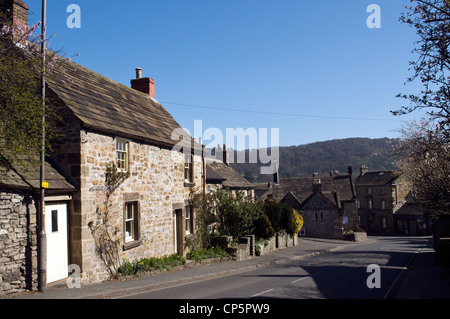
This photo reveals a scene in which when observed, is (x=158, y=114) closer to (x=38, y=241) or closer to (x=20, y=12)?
(x=20, y=12)

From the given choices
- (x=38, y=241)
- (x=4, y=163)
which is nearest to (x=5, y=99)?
(x=4, y=163)

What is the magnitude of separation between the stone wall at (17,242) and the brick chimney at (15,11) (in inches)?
259

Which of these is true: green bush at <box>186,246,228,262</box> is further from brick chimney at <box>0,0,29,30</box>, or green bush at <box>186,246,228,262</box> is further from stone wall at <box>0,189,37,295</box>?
brick chimney at <box>0,0,29,30</box>

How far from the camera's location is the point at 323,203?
2024 inches

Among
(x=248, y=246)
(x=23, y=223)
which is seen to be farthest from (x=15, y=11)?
(x=248, y=246)

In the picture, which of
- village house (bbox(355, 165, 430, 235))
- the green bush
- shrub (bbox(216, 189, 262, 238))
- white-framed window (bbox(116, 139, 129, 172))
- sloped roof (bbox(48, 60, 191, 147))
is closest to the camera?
sloped roof (bbox(48, 60, 191, 147))

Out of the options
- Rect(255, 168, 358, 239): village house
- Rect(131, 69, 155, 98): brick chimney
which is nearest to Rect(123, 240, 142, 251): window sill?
Rect(131, 69, 155, 98): brick chimney

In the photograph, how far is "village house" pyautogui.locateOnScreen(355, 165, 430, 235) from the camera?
62031 mm

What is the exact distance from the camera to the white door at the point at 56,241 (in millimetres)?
11719

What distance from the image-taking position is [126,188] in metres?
15.0

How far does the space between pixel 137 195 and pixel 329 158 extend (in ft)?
448

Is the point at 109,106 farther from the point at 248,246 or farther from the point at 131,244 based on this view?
the point at 248,246

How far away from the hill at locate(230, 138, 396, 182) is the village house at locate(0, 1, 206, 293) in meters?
108

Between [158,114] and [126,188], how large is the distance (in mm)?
7122
